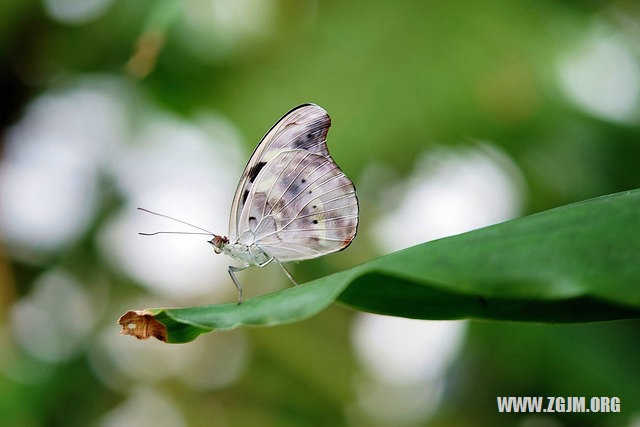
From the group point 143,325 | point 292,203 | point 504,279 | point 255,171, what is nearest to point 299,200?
point 292,203

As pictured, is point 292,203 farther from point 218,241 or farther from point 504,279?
point 504,279

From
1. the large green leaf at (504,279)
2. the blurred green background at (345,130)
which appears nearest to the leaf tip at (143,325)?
the large green leaf at (504,279)

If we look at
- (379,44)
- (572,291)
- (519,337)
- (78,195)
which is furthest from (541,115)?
(572,291)

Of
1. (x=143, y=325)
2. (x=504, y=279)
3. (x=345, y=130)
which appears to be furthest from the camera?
(x=345, y=130)

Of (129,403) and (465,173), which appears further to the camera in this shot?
(129,403)

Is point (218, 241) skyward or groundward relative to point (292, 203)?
groundward

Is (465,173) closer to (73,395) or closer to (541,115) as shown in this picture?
(541,115)
